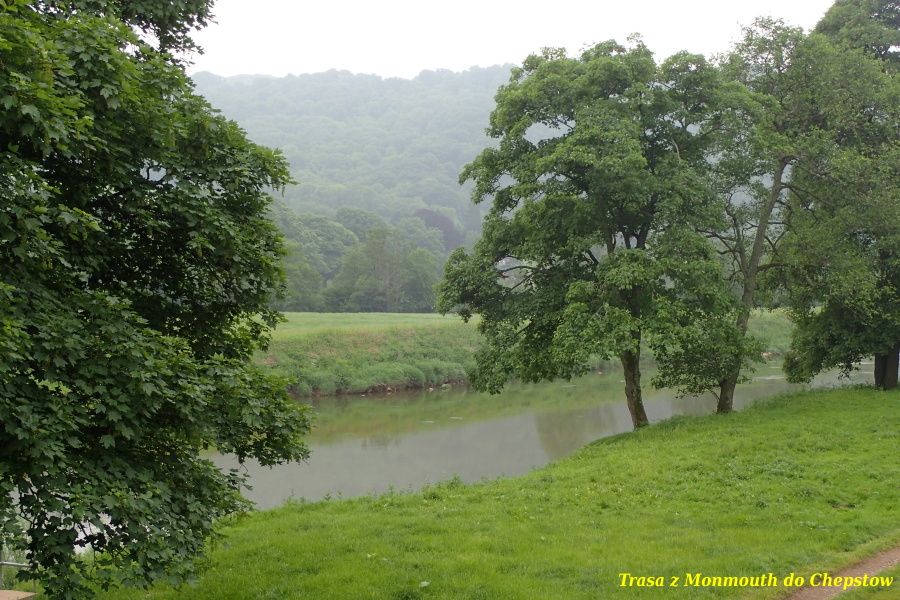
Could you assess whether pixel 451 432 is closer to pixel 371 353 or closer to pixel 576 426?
pixel 576 426

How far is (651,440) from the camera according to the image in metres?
19.5

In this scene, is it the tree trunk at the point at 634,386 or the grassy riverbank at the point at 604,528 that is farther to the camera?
the tree trunk at the point at 634,386

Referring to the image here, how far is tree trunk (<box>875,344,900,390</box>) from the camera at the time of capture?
24.4 m

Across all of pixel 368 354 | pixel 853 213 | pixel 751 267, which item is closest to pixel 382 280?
pixel 368 354

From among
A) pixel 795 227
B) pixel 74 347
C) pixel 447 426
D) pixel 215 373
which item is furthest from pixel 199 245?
pixel 447 426

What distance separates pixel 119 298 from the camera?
788cm

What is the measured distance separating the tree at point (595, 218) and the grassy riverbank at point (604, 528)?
11.6ft

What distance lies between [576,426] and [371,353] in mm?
21128

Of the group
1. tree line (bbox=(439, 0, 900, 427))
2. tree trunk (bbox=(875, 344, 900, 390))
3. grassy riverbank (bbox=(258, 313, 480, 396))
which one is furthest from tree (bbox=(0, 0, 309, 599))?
grassy riverbank (bbox=(258, 313, 480, 396))

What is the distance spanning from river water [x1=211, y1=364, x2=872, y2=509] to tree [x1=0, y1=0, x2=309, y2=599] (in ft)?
28.8

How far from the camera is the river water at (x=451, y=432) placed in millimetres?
22500

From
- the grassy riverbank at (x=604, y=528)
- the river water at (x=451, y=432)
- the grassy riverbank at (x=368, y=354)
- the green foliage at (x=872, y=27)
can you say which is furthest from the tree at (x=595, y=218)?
the grassy riverbank at (x=368, y=354)

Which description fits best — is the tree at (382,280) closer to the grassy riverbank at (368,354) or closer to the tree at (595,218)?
the grassy riverbank at (368,354)

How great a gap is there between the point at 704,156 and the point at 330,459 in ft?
55.3
